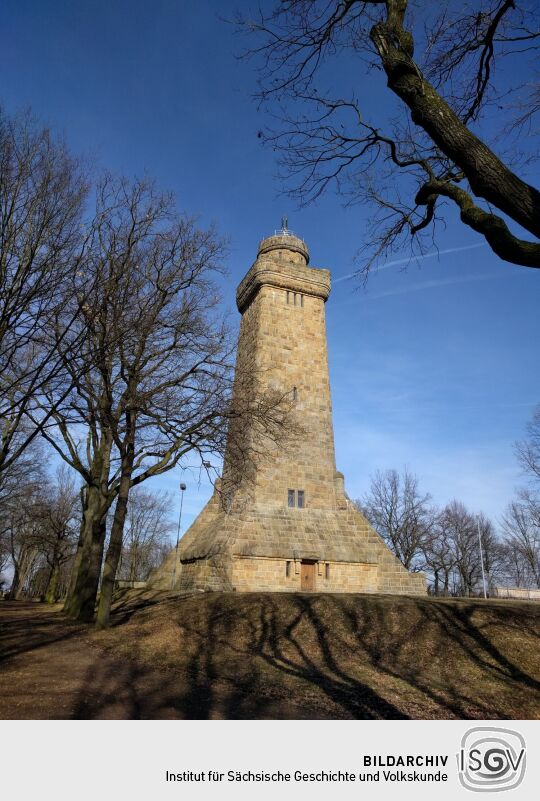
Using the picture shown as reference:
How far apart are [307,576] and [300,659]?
8989 mm

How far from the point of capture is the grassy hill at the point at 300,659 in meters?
7.62

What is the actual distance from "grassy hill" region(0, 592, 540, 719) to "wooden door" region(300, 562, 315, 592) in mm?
3652

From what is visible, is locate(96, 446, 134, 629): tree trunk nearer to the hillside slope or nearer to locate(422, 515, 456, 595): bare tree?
the hillside slope

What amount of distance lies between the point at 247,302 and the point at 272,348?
411 cm

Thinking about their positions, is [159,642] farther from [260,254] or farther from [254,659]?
[260,254]

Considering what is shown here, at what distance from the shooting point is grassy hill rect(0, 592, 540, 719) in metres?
7.62

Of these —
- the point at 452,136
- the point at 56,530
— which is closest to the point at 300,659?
the point at 452,136

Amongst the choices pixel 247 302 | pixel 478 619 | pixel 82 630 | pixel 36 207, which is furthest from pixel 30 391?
pixel 247 302

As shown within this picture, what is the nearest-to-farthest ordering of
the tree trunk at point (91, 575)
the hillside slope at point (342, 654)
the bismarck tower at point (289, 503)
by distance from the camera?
1. the hillside slope at point (342, 654)
2. the tree trunk at point (91, 575)
3. the bismarck tower at point (289, 503)

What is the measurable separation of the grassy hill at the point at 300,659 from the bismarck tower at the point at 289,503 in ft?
8.45

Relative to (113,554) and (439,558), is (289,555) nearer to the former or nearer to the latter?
(113,554)
